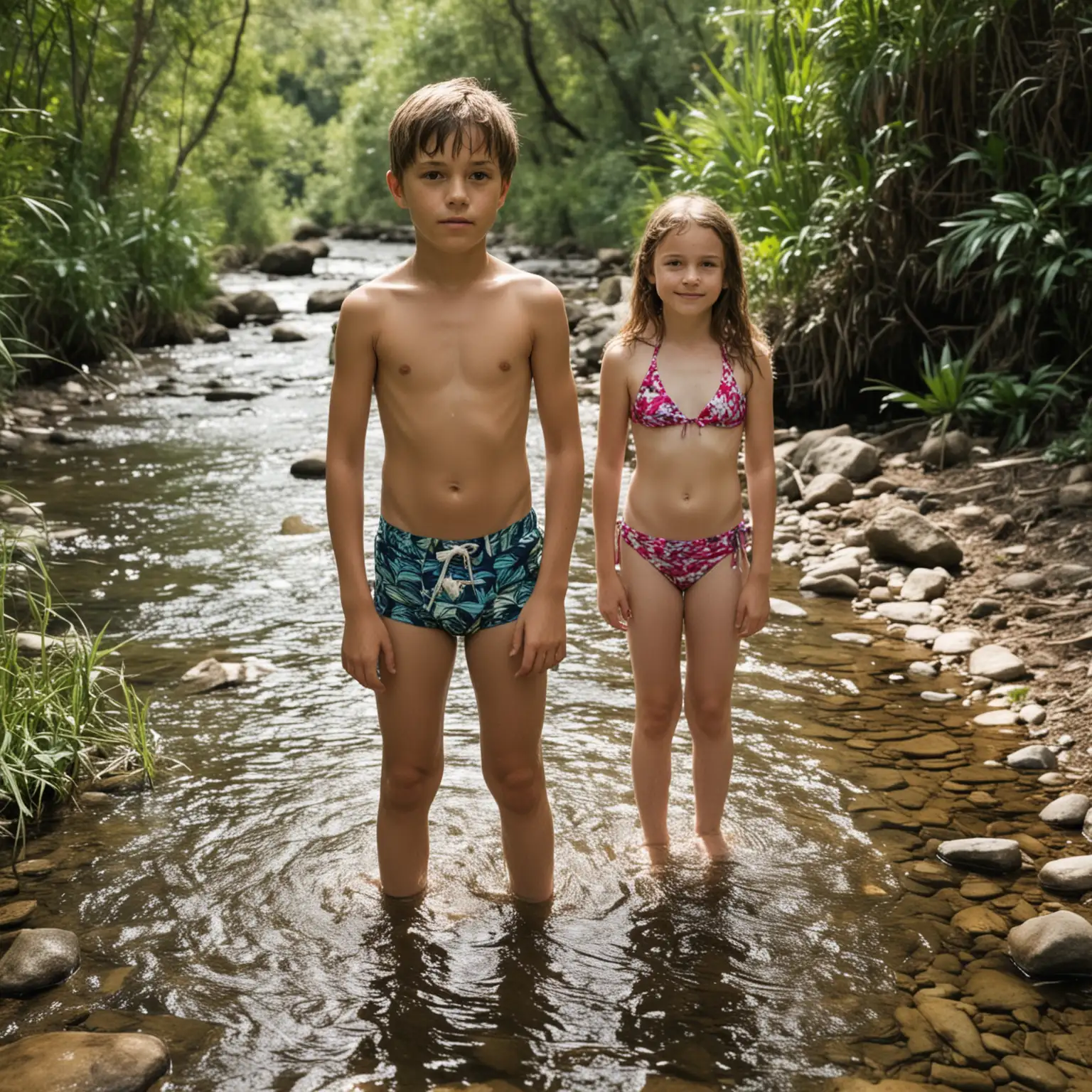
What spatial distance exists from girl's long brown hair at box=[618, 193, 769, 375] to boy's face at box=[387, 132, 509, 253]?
620 mm

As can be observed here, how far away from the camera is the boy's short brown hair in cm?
226

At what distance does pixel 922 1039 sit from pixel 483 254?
1.72 m

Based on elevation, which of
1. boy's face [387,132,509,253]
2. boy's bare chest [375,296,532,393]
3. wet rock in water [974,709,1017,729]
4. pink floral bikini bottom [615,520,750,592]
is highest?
boy's face [387,132,509,253]

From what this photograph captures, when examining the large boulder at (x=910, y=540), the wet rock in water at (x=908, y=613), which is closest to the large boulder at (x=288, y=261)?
the large boulder at (x=910, y=540)

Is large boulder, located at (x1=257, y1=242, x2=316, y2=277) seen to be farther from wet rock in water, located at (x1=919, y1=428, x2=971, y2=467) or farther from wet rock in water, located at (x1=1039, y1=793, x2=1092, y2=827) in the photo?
wet rock in water, located at (x1=1039, y1=793, x2=1092, y2=827)

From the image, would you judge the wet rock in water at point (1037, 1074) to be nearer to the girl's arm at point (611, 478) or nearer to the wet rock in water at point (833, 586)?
the girl's arm at point (611, 478)

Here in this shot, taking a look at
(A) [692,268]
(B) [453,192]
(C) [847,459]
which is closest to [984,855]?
(A) [692,268]

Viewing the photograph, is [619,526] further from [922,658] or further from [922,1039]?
[922,658]

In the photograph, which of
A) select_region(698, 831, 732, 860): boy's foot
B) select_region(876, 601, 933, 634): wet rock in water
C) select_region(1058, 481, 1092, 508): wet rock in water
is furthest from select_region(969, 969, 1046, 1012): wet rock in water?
select_region(1058, 481, 1092, 508): wet rock in water

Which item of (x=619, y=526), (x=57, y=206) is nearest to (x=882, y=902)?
(x=619, y=526)

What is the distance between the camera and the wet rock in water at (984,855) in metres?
2.99

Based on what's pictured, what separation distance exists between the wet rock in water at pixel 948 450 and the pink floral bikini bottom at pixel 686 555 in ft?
11.6

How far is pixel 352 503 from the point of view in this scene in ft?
7.97

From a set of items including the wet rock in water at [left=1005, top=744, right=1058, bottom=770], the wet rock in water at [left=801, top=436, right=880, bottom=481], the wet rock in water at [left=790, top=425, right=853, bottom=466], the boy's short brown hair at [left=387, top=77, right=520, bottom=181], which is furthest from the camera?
the wet rock in water at [left=790, top=425, right=853, bottom=466]
